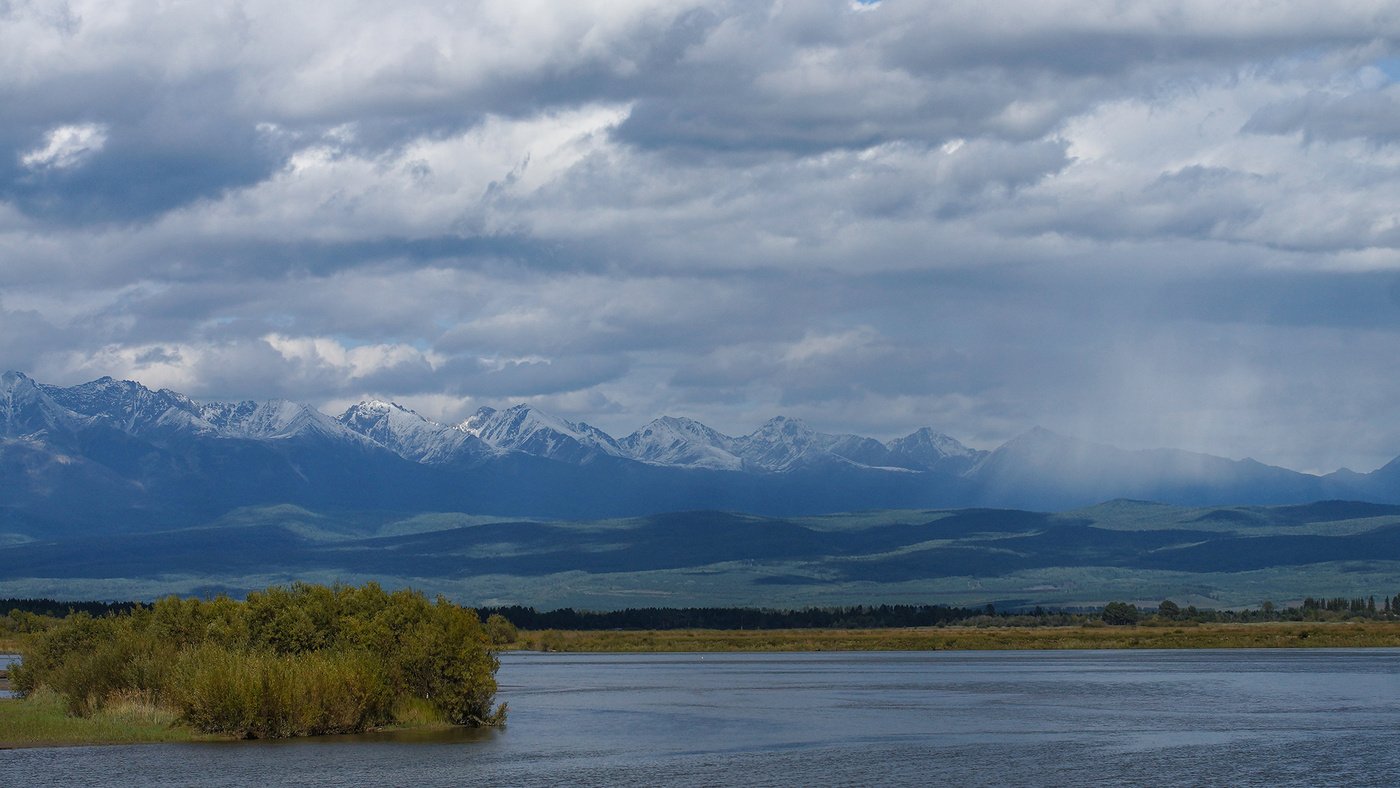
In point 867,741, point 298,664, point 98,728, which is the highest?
point 298,664

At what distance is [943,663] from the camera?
459ft

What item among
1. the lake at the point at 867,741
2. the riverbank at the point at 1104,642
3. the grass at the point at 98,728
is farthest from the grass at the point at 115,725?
the riverbank at the point at 1104,642

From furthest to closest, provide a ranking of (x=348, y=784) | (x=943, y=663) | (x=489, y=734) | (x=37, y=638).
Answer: (x=943, y=663)
(x=37, y=638)
(x=489, y=734)
(x=348, y=784)

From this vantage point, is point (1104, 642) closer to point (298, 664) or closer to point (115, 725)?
point (298, 664)

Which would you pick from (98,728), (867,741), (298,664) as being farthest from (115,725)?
(867,741)

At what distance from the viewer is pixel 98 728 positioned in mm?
67000

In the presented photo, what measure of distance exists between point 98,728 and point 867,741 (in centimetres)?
2934

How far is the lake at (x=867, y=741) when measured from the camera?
5481 cm

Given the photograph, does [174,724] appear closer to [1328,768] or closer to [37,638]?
[37,638]

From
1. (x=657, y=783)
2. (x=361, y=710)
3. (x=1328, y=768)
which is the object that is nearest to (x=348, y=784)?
Answer: (x=657, y=783)

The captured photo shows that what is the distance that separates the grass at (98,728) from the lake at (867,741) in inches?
100.0

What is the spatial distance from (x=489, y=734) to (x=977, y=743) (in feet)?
62.9

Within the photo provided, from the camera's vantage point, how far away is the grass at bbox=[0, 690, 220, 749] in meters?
64.6

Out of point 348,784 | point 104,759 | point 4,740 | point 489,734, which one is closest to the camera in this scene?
point 348,784
